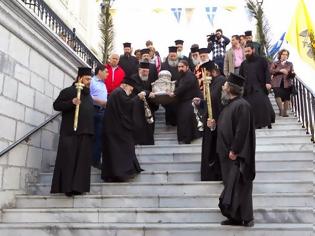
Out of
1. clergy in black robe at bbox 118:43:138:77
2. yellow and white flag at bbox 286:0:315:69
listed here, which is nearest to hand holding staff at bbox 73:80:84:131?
clergy in black robe at bbox 118:43:138:77

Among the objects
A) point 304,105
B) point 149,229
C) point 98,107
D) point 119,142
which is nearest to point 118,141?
point 119,142

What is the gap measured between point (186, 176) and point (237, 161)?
71.4 inches

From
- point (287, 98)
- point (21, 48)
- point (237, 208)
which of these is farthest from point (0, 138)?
point (287, 98)

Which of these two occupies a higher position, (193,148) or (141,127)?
(141,127)

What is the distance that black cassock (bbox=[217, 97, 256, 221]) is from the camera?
5145 millimetres

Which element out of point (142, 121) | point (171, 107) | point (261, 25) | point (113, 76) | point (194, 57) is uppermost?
point (261, 25)

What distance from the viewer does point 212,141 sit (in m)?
6.55

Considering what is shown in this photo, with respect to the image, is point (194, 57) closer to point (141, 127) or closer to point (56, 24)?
point (141, 127)

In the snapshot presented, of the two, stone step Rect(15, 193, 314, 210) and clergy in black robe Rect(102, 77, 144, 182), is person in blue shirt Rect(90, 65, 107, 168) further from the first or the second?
stone step Rect(15, 193, 314, 210)

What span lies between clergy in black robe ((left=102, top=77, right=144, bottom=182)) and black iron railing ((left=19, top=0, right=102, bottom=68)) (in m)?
2.32

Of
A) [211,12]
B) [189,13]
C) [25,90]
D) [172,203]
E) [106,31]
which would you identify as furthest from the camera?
[189,13]

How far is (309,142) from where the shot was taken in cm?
779

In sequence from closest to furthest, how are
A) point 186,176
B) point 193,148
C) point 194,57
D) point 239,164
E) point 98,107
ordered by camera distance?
point 239,164
point 186,176
point 193,148
point 98,107
point 194,57

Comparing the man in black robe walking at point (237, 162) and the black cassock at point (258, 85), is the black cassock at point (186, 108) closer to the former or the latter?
the black cassock at point (258, 85)
